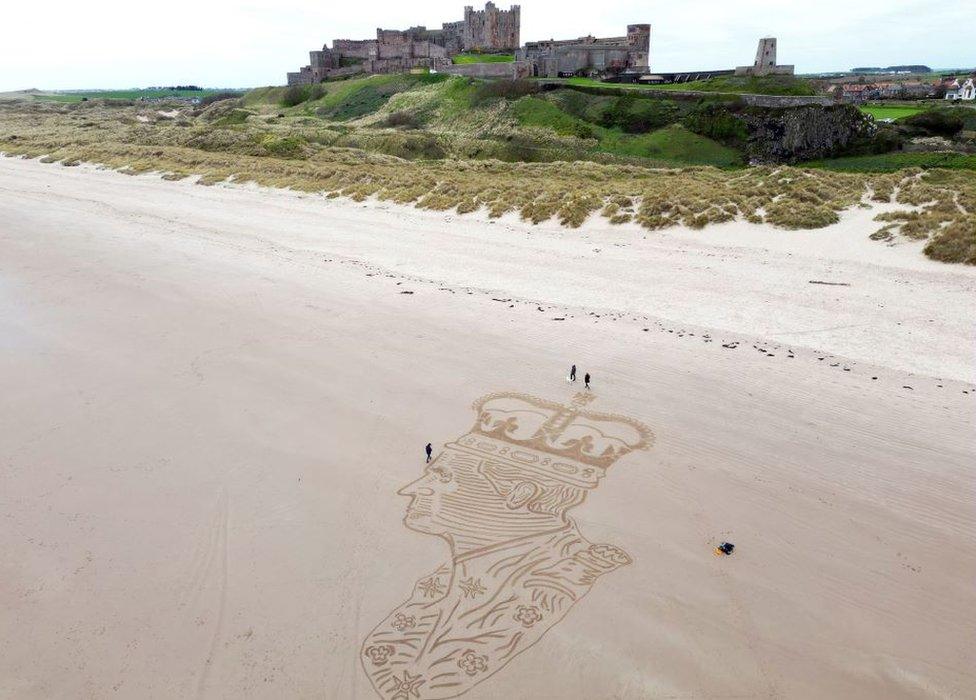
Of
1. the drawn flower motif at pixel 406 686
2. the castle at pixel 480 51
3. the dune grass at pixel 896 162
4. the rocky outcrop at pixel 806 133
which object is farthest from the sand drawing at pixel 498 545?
the castle at pixel 480 51

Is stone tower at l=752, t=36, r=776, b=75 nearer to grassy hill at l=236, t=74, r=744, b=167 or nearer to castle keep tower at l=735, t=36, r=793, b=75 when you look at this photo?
castle keep tower at l=735, t=36, r=793, b=75

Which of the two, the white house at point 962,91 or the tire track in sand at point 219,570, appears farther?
the white house at point 962,91

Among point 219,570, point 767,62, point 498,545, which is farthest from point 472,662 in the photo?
point 767,62

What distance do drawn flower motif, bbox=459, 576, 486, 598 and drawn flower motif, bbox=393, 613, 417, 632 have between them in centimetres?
47

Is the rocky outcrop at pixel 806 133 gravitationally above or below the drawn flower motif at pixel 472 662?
above

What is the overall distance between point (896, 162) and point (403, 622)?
3438 cm

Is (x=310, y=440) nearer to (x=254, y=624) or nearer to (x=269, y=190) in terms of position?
(x=254, y=624)

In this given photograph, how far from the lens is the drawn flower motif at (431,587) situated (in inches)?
178

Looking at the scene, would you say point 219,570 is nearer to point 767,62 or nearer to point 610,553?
point 610,553

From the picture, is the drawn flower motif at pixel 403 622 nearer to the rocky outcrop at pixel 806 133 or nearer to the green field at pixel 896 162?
the green field at pixel 896 162

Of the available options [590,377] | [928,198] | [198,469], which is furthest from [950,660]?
[928,198]

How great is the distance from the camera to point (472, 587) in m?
4.57

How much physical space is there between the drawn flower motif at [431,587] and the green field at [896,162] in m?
27.4

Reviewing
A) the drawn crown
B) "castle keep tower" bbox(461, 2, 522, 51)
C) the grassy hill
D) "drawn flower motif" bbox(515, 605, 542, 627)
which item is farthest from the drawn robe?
"castle keep tower" bbox(461, 2, 522, 51)
